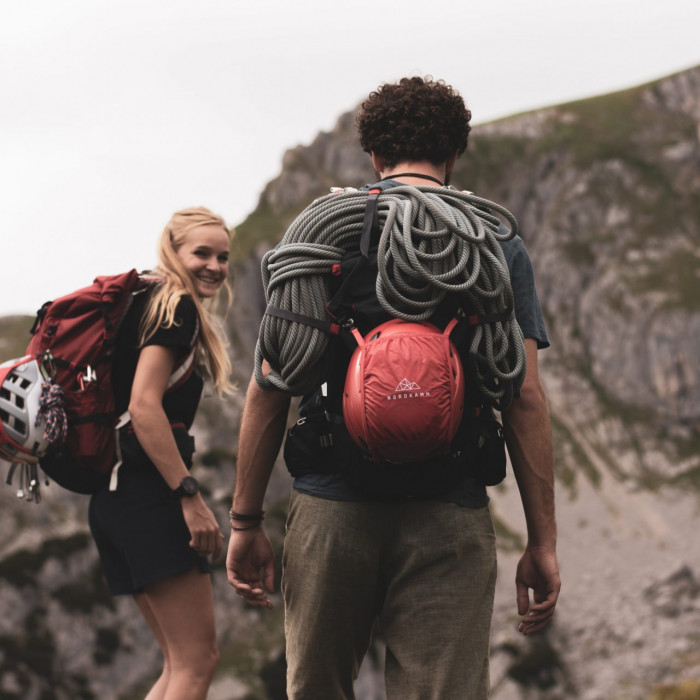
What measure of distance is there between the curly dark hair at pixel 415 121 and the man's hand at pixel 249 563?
77.1 inches

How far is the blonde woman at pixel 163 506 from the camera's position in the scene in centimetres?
556

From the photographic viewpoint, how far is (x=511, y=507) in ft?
388

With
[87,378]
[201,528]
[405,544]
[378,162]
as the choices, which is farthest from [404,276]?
[87,378]

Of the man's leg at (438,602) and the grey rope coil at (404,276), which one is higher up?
the grey rope coil at (404,276)

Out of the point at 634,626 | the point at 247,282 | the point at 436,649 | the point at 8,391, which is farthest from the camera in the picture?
the point at 247,282

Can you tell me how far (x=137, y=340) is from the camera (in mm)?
5730

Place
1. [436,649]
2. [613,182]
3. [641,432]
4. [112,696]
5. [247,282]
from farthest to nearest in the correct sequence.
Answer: [613,182] → [641,432] → [247,282] → [112,696] → [436,649]

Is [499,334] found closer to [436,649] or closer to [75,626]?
[436,649]

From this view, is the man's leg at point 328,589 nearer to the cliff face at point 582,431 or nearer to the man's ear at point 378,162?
the man's ear at point 378,162

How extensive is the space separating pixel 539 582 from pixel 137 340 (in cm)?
273

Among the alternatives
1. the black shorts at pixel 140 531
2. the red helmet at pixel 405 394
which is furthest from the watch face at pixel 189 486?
the red helmet at pixel 405 394

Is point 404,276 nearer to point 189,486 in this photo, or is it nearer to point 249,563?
point 249,563

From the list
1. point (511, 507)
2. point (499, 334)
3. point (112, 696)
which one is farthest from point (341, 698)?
point (511, 507)

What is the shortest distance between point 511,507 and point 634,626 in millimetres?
20511
